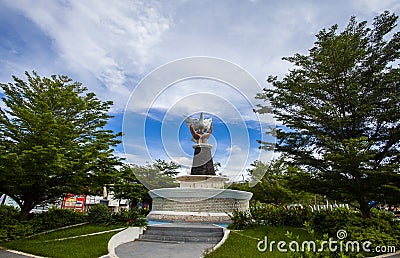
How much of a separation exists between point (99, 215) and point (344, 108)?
34.1 feet

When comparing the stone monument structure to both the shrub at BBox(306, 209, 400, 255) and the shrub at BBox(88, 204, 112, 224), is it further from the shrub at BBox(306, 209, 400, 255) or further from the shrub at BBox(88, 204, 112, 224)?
the shrub at BBox(306, 209, 400, 255)

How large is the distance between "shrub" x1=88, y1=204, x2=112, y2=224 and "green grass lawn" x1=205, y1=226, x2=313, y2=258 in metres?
5.75

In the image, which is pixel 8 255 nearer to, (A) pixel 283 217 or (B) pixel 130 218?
(B) pixel 130 218

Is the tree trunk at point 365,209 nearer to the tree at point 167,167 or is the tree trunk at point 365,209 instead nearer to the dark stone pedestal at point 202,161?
the dark stone pedestal at point 202,161

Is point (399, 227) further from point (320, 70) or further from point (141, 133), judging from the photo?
point (141, 133)

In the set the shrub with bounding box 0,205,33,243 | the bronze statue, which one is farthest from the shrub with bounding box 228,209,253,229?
the bronze statue

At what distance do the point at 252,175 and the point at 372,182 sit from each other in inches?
519

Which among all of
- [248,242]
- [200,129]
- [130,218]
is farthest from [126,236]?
[200,129]

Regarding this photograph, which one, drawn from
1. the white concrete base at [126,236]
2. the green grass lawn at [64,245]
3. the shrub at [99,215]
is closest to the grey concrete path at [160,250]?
the white concrete base at [126,236]

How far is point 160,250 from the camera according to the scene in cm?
668

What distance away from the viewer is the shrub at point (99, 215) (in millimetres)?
10953

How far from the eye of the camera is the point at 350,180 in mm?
7977

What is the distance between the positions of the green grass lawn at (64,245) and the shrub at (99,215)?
1.98 metres

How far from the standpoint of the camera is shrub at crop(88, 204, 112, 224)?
1095 cm
